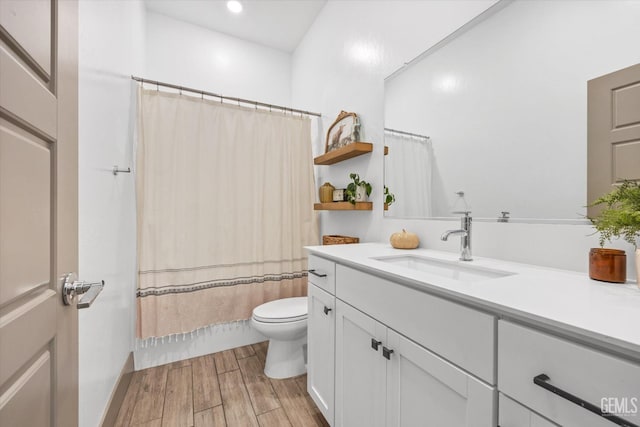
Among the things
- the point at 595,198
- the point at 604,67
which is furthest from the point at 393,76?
the point at 595,198

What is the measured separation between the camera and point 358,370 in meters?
1.06

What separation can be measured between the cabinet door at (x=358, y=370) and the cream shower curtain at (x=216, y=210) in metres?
1.15

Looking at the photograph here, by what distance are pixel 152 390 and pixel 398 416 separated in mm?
1615

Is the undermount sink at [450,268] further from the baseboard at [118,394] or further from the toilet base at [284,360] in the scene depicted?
the baseboard at [118,394]

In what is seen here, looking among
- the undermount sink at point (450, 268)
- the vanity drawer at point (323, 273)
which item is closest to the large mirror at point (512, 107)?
the undermount sink at point (450, 268)

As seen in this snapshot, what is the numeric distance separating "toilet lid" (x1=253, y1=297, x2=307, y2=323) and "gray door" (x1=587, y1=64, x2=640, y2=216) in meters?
1.51

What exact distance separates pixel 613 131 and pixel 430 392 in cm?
94

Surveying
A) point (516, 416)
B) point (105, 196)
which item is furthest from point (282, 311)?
point (516, 416)

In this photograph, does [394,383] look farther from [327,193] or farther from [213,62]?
[213,62]

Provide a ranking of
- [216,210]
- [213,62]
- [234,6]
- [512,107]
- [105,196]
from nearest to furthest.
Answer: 1. [512,107]
2. [105,196]
3. [216,210]
4. [234,6]
5. [213,62]

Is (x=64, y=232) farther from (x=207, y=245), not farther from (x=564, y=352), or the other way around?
(x=207, y=245)

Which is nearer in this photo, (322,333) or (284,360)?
(322,333)

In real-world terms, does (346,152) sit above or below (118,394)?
above

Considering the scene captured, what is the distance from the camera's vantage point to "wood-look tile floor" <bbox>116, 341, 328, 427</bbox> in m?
1.44
